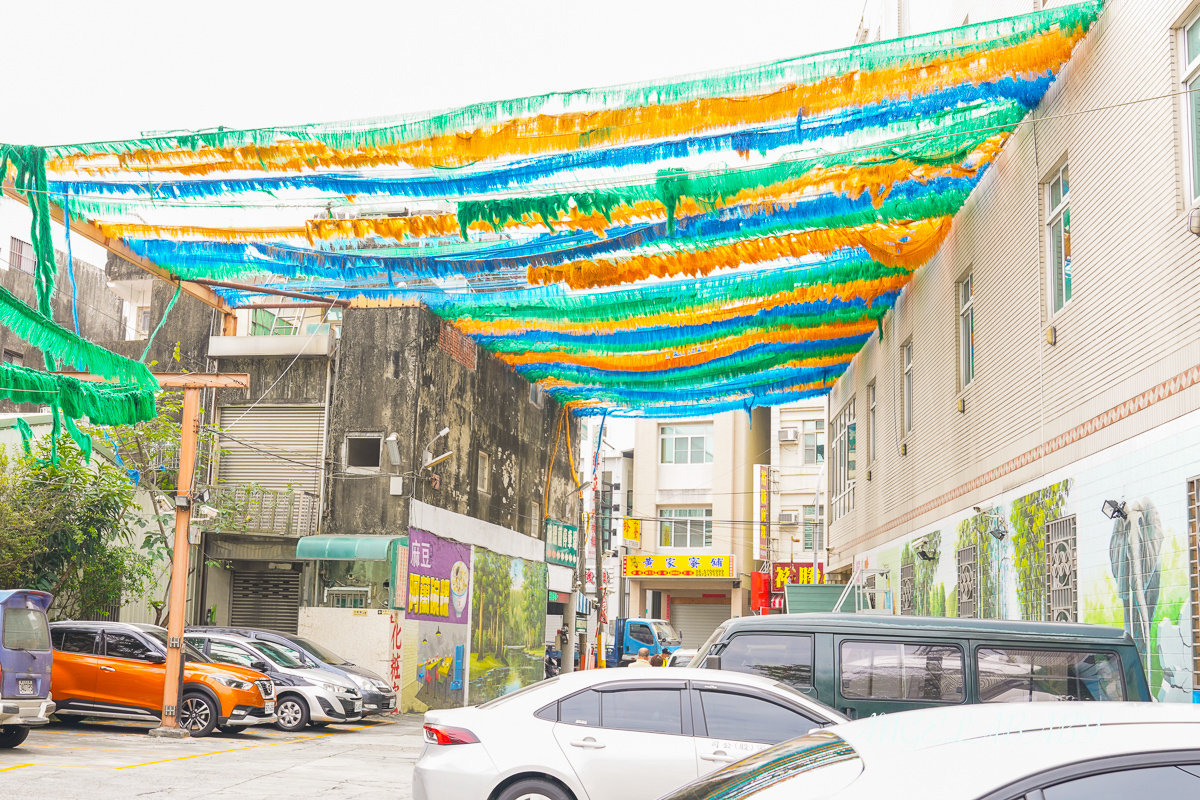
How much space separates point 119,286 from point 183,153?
22619 millimetres

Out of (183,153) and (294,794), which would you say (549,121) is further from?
(294,794)

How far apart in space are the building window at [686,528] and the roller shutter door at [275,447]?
1152 inches

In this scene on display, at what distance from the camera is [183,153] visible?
1225 centimetres

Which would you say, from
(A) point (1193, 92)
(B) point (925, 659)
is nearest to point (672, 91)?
(A) point (1193, 92)

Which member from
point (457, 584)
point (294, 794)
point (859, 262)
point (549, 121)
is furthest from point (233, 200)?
point (457, 584)

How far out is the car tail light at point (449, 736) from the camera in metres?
7.96

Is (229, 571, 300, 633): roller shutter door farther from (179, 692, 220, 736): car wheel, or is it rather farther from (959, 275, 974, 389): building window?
(959, 275, 974, 389): building window

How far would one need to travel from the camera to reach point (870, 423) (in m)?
25.0

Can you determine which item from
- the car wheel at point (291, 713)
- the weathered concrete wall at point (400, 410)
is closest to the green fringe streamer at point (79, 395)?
the car wheel at point (291, 713)

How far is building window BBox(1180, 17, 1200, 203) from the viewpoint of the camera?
31.0 ft

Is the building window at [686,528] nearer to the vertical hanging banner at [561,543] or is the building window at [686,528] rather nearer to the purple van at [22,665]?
the vertical hanging banner at [561,543]

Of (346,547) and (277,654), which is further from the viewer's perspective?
(346,547)

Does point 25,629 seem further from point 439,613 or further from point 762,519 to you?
point 762,519

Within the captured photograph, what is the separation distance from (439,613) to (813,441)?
106ft
